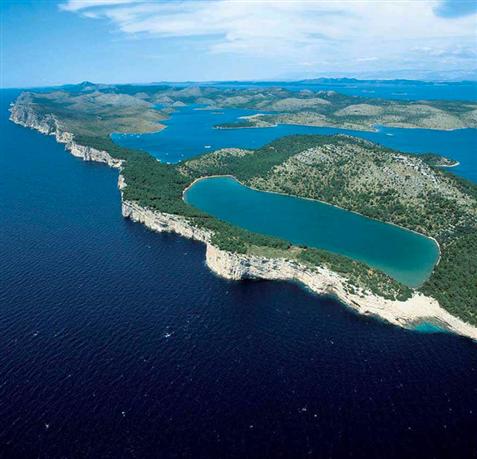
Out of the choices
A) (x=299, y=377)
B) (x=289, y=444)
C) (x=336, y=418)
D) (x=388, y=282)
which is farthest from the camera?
(x=388, y=282)

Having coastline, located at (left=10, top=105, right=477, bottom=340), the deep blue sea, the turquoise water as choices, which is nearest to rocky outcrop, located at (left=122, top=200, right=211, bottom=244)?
coastline, located at (left=10, top=105, right=477, bottom=340)

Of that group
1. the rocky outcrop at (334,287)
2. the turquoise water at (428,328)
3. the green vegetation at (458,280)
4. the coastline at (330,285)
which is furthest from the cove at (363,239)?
the turquoise water at (428,328)

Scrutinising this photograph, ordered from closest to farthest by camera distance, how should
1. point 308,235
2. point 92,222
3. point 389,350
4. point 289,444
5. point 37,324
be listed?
point 289,444 < point 389,350 < point 37,324 < point 308,235 < point 92,222

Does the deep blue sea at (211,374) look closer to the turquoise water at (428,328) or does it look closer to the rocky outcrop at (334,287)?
the turquoise water at (428,328)

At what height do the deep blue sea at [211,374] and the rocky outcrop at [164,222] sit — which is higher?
the rocky outcrop at [164,222]

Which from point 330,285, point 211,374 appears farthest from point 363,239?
point 211,374

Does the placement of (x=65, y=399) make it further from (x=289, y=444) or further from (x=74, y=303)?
(x=289, y=444)

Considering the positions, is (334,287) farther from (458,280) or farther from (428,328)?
(458,280)

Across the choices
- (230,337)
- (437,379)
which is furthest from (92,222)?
(437,379)

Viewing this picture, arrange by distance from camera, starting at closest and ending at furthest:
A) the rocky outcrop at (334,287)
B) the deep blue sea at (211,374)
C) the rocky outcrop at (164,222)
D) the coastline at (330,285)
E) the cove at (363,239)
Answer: the deep blue sea at (211,374) < the coastline at (330,285) < the rocky outcrop at (334,287) < the cove at (363,239) < the rocky outcrop at (164,222)
